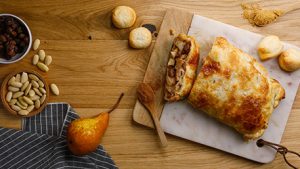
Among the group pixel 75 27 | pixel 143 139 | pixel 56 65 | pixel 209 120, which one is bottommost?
pixel 143 139

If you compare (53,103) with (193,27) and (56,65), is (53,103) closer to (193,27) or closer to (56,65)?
(56,65)

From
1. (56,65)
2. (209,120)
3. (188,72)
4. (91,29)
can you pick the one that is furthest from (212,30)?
(56,65)

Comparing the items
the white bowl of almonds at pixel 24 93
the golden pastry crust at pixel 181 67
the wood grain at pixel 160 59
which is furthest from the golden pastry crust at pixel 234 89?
the white bowl of almonds at pixel 24 93

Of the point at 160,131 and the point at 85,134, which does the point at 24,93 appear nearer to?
the point at 85,134

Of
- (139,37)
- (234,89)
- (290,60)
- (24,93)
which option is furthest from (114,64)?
(290,60)

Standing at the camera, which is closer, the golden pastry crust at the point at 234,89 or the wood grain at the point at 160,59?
the golden pastry crust at the point at 234,89

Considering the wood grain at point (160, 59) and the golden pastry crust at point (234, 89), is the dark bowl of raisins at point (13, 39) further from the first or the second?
the golden pastry crust at point (234, 89)

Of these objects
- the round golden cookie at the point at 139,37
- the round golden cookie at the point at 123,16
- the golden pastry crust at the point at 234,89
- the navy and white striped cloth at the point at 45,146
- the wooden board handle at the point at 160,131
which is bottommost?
the navy and white striped cloth at the point at 45,146
